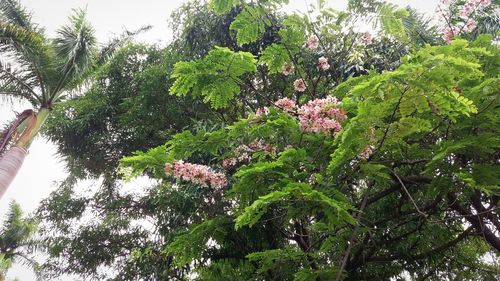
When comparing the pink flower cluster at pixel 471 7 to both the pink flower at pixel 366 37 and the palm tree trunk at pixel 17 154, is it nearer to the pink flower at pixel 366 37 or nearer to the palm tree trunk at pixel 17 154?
the pink flower at pixel 366 37

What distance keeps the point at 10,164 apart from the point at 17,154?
0.84ft

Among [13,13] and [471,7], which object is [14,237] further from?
[471,7]

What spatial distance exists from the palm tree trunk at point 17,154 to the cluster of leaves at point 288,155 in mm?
1038

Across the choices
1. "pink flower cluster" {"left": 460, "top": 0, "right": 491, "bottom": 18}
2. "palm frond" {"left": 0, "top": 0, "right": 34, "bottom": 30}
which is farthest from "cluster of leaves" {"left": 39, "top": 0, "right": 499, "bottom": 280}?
"palm frond" {"left": 0, "top": 0, "right": 34, "bottom": 30}

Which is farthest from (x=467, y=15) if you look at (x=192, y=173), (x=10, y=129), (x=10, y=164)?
(x=10, y=129)

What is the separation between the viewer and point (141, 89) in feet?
26.6

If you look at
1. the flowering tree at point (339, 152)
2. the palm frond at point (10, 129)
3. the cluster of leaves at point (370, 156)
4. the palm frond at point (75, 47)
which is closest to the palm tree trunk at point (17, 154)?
the palm frond at point (10, 129)

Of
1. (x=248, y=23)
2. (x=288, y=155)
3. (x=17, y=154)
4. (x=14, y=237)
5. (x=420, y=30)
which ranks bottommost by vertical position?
(x=14, y=237)

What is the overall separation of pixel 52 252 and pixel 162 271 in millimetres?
3836

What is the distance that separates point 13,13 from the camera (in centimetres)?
845

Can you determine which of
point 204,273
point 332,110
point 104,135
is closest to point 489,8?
point 332,110

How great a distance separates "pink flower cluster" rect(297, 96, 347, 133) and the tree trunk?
538 cm

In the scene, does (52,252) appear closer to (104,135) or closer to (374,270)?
(104,135)

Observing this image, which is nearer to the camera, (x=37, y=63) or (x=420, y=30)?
(x=420, y=30)
